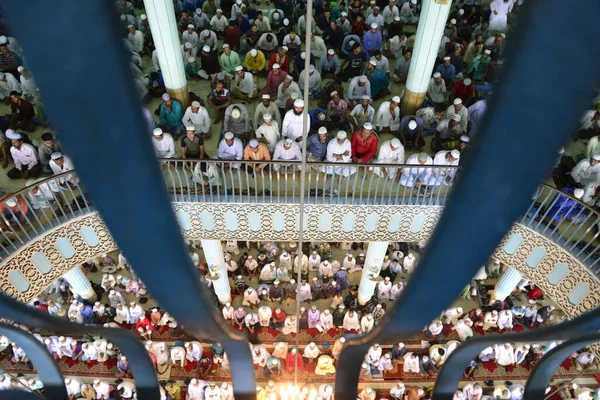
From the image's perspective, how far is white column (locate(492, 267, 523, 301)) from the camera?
1049 centimetres

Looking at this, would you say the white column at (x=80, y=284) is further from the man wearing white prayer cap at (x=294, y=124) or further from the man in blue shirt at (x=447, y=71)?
the man in blue shirt at (x=447, y=71)

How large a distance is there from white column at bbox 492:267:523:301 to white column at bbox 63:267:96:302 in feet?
26.3

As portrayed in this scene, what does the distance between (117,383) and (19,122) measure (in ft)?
15.3

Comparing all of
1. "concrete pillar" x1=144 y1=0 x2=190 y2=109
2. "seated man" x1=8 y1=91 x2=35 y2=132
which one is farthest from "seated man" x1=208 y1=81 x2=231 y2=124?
"seated man" x1=8 y1=91 x2=35 y2=132

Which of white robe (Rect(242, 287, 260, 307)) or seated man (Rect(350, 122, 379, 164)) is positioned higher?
seated man (Rect(350, 122, 379, 164))

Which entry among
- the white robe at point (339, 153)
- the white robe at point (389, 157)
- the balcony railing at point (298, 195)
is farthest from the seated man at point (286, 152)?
the white robe at point (389, 157)

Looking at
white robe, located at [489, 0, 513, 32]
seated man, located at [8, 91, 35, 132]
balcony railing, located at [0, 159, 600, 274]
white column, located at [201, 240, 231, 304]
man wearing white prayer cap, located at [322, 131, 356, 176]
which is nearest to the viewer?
balcony railing, located at [0, 159, 600, 274]

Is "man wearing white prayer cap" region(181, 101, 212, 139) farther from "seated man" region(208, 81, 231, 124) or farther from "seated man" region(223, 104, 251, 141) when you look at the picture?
"seated man" region(208, 81, 231, 124)

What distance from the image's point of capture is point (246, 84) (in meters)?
9.10

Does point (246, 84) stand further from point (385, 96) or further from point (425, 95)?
point (425, 95)

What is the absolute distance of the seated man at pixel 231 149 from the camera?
770 centimetres

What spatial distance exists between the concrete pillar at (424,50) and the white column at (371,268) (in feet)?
7.68

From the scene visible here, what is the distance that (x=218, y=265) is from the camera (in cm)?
999

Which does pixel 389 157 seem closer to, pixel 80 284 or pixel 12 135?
pixel 12 135
